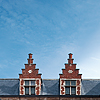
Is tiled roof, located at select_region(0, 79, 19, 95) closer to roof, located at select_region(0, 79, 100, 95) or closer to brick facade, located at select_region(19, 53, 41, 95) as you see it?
roof, located at select_region(0, 79, 100, 95)

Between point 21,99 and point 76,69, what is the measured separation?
585 cm

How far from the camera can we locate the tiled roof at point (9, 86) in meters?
19.9

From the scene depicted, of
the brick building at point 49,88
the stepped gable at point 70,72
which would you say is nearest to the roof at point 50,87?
the brick building at point 49,88

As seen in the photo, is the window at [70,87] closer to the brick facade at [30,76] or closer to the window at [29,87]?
the brick facade at [30,76]

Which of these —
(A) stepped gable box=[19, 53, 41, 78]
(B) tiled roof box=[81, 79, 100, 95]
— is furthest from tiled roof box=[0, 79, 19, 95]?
(B) tiled roof box=[81, 79, 100, 95]

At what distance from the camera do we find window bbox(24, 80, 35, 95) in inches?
774

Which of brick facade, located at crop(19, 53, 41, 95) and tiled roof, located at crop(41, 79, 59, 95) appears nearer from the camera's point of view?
brick facade, located at crop(19, 53, 41, 95)

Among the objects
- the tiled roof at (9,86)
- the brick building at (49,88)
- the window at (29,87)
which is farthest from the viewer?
the tiled roof at (9,86)

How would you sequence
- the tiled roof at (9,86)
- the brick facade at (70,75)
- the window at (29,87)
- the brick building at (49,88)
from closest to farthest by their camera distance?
the brick building at (49,88) → the window at (29,87) → the brick facade at (70,75) → the tiled roof at (9,86)

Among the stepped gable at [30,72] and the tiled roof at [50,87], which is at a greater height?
the stepped gable at [30,72]

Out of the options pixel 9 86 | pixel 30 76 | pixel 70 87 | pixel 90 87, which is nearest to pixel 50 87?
pixel 70 87

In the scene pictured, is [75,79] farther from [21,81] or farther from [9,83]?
[9,83]

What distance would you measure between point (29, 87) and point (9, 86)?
240cm

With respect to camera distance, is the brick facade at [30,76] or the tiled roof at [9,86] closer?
the brick facade at [30,76]
